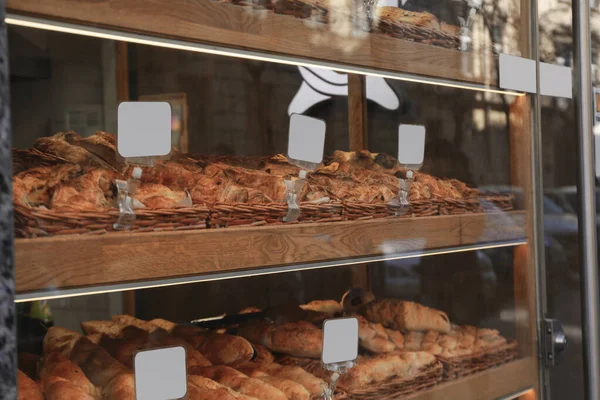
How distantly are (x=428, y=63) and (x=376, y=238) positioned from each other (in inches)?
17.2

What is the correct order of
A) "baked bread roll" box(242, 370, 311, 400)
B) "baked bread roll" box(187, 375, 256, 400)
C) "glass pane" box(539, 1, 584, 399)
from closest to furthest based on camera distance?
"baked bread roll" box(187, 375, 256, 400) → "baked bread roll" box(242, 370, 311, 400) → "glass pane" box(539, 1, 584, 399)

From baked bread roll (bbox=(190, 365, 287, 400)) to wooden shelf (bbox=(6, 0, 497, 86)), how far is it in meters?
0.62

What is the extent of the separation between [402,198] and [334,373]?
41 cm

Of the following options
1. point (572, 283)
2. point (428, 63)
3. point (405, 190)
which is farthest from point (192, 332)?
point (572, 283)

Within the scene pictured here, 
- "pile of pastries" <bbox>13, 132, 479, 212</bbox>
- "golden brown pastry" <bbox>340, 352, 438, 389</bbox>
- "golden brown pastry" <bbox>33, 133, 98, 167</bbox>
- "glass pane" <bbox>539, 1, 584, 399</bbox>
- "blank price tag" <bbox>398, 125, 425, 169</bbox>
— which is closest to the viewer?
"pile of pastries" <bbox>13, 132, 479, 212</bbox>

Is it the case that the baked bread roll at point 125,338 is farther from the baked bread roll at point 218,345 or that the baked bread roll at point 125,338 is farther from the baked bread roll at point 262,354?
the baked bread roll at point 262,354

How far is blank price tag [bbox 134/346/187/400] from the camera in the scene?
1111 millimetres

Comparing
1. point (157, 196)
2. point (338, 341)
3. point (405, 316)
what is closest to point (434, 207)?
point (405, 316)

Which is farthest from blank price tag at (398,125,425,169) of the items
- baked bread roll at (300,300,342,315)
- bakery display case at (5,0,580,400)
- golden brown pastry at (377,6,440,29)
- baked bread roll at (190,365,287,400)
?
baked bread roll at (190,365,287,400)

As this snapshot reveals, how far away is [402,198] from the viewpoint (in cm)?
162

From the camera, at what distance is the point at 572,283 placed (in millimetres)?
1889

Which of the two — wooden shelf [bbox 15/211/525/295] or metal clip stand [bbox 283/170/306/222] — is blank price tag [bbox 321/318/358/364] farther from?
metal clip stand [bbox 283/170/306/222]

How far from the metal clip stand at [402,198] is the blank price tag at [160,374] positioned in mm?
630

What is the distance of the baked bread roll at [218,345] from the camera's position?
149 cm
